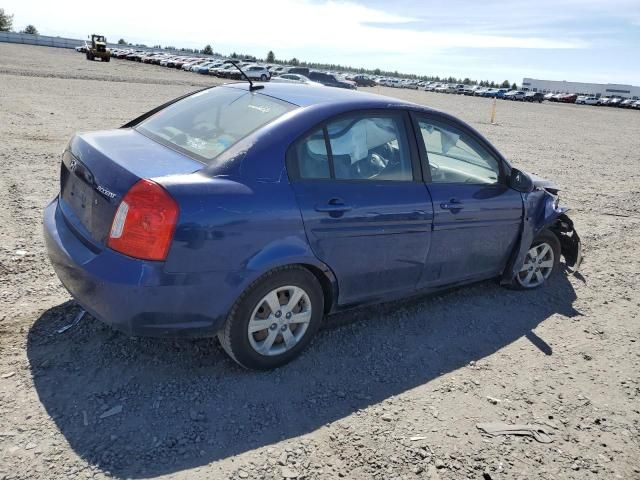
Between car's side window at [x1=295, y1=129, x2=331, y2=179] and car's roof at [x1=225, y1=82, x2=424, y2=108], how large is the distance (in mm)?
294

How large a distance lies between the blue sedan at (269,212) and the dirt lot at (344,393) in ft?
1.18

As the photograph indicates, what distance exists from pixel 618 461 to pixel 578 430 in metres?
0.27

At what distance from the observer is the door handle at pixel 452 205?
12.7 ft

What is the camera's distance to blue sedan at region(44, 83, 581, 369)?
109 inches

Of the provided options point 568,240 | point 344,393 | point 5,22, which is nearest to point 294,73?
point 568,240

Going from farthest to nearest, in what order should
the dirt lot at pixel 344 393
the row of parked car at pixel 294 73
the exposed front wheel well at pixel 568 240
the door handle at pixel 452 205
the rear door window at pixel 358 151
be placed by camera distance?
the row of parked car at pixel 294 73 → the exposed front wheel well at pixel 568 240 → the door handle at pixel 452 205 → the rear door window at pixel 358 151 → the dirt lot at pixel 344 393

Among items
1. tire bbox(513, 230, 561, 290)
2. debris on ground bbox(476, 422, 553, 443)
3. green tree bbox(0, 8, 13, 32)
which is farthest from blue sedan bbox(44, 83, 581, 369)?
green tree bbox(0, 8, 13, 32)

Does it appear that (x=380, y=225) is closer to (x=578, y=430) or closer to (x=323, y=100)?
(x=323, y=100)

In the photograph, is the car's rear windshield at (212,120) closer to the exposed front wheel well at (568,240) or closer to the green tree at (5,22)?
the exposed front wheel well at (568,240)

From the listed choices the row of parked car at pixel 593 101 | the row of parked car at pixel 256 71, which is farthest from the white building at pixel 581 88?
the row of parked car at pixel 256 71

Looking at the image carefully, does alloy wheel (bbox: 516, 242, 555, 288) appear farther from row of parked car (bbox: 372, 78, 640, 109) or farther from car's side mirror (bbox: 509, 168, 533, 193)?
row of parked car (bbox: 372, 78, 640, 109)

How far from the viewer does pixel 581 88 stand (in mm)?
120938

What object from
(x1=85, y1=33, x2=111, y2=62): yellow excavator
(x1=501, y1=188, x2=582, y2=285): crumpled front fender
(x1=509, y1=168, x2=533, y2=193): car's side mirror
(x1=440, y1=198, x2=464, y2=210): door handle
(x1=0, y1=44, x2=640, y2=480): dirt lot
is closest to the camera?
(x1=0, y1=44, x2=640, y2=480): dirt lot

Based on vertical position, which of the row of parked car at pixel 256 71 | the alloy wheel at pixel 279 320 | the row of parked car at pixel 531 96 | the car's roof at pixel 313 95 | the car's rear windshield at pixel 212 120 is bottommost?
the alloy wheel at pixel 279 320
